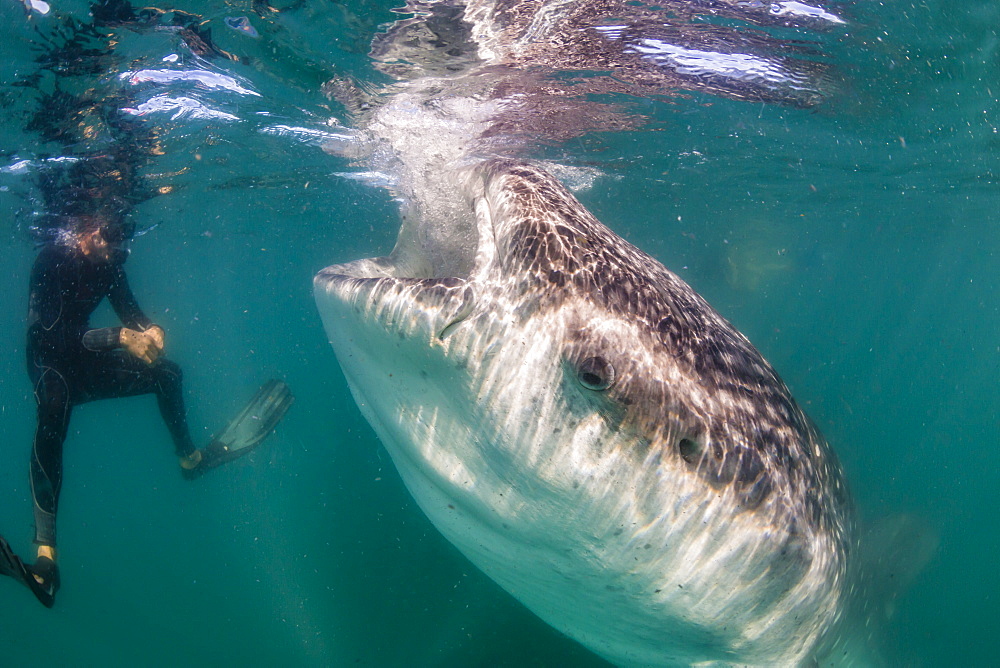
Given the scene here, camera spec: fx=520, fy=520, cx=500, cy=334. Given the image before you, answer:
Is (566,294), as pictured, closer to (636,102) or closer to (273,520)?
(636,102)

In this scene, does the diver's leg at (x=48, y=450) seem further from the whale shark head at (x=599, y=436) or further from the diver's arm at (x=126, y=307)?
the whale shark head at (x=599, y=436)

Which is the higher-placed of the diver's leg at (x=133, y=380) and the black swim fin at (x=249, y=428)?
the diver's leg at (x=133, y=380)

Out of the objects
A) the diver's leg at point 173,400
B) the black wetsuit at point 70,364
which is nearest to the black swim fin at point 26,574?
the black wetsuit at point 70,364

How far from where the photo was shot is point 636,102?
9.34 meters

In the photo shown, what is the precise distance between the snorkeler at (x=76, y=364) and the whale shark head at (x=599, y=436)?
430 cm

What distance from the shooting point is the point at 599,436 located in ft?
6.54

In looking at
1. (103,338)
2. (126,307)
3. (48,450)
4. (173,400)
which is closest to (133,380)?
(173,400)

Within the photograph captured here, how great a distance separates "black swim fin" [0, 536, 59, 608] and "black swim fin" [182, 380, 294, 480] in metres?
3.78

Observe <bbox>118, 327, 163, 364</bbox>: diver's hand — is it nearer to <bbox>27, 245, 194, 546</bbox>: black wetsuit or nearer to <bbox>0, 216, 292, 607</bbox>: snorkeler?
<bbox>0, 216, 292, 607</bbox>: snorkeler

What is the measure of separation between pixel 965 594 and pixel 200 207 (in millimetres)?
32152

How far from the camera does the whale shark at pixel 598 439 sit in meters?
2.03

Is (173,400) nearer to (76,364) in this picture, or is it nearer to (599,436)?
(76,364)

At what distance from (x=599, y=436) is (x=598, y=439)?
0.01 m

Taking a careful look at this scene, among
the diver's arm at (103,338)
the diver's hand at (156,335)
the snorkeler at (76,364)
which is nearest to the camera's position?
the snorkeler at (76,364)
